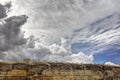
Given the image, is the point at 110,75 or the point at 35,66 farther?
the point at 110,75

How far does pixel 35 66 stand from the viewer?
1282 cm

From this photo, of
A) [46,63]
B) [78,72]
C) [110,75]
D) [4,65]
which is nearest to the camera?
[4,65]

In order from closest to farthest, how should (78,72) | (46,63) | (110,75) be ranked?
(46,63)
(78,72)
(110,75)

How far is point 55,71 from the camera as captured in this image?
13211mm

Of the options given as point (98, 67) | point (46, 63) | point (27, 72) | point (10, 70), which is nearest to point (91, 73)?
point (98, 67)

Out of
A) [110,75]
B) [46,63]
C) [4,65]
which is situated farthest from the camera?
[110,75]

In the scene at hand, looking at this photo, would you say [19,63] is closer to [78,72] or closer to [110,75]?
[78,72]

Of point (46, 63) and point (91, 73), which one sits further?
point (91, 73)

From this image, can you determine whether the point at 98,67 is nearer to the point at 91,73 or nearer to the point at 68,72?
the point at 91,73

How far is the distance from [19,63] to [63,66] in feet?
9.08

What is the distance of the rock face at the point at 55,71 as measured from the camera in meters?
12.2

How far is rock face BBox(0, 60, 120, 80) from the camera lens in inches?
482

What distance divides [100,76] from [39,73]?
4391 millimetres

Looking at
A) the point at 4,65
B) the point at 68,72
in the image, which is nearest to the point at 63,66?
the point at 68,72
